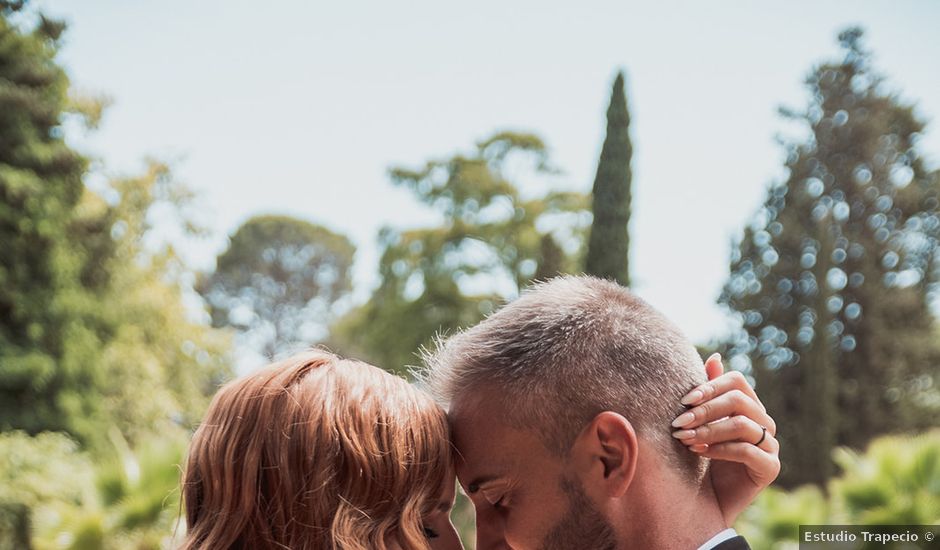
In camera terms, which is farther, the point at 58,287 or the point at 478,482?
the point at 58,287

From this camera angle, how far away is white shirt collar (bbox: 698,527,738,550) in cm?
216

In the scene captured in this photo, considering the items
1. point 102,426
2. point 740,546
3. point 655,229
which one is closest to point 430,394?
point 740,546

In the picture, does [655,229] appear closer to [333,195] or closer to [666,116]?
[666,116]

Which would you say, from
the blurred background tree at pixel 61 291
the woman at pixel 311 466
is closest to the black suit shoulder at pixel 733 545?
the woman at pixel 311 466

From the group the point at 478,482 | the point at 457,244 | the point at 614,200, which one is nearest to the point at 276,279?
the point at 457,244

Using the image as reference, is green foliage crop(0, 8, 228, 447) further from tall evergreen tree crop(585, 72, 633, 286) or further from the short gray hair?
the short gray hair

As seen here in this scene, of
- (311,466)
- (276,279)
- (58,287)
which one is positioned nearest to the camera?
(311,466)

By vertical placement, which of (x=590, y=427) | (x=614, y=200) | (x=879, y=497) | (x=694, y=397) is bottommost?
(x=590, y=427)

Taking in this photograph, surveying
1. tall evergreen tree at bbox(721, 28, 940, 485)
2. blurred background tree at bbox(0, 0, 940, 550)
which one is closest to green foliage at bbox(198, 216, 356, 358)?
blurred background tree at bbox(0, 0, 940, 550)

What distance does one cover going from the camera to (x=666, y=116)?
121 ft

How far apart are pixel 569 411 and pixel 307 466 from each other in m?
0.66

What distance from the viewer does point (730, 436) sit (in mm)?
2268

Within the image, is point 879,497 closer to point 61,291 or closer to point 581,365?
point 581,365

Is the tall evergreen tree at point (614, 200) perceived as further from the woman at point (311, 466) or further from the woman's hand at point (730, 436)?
the woman at point (311, 466)
